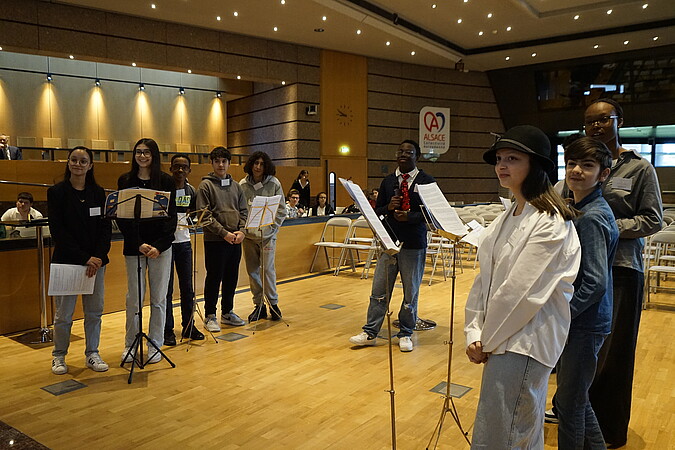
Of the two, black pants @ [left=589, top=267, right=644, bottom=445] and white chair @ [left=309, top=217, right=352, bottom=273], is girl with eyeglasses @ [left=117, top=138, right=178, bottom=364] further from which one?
white chair @ [left=309, top=217, right=352, bottom=273]

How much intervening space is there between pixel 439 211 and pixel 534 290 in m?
1.44

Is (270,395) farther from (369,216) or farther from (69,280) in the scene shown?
(69,280)

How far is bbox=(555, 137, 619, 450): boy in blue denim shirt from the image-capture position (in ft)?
6.40

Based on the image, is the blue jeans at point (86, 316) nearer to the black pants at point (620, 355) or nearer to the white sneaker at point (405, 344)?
the white sneaker at point (405, 344)

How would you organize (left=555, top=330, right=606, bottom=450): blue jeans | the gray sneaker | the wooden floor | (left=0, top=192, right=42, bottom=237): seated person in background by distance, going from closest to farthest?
(left=555, top=330, right=606, bottom=450): blue jeans → the wooden floor → the gray sneaker → (left=0, top=192, right=42, bottom=237): seated person in background

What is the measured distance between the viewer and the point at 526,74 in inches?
623

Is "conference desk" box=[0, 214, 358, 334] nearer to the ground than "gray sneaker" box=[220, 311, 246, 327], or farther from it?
farther from it

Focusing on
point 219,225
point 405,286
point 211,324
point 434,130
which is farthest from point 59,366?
point 434,130

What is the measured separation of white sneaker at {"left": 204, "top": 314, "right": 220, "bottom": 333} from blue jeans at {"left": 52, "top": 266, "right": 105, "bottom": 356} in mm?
1125

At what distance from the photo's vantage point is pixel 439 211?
9.90 ft

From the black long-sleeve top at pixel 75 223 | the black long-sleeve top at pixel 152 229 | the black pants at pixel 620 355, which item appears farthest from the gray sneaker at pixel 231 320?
the black pants at pixel 620 355

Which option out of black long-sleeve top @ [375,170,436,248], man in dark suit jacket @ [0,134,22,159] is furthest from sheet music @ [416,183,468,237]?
man in dark suit jacket @ [0,134,22,159]

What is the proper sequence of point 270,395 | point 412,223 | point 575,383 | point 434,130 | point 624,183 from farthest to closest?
1. point 434,130
2. point 412,223
3. point 270,395
4. point 624,183
5. point 575,383

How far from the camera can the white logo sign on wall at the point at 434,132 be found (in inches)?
598
